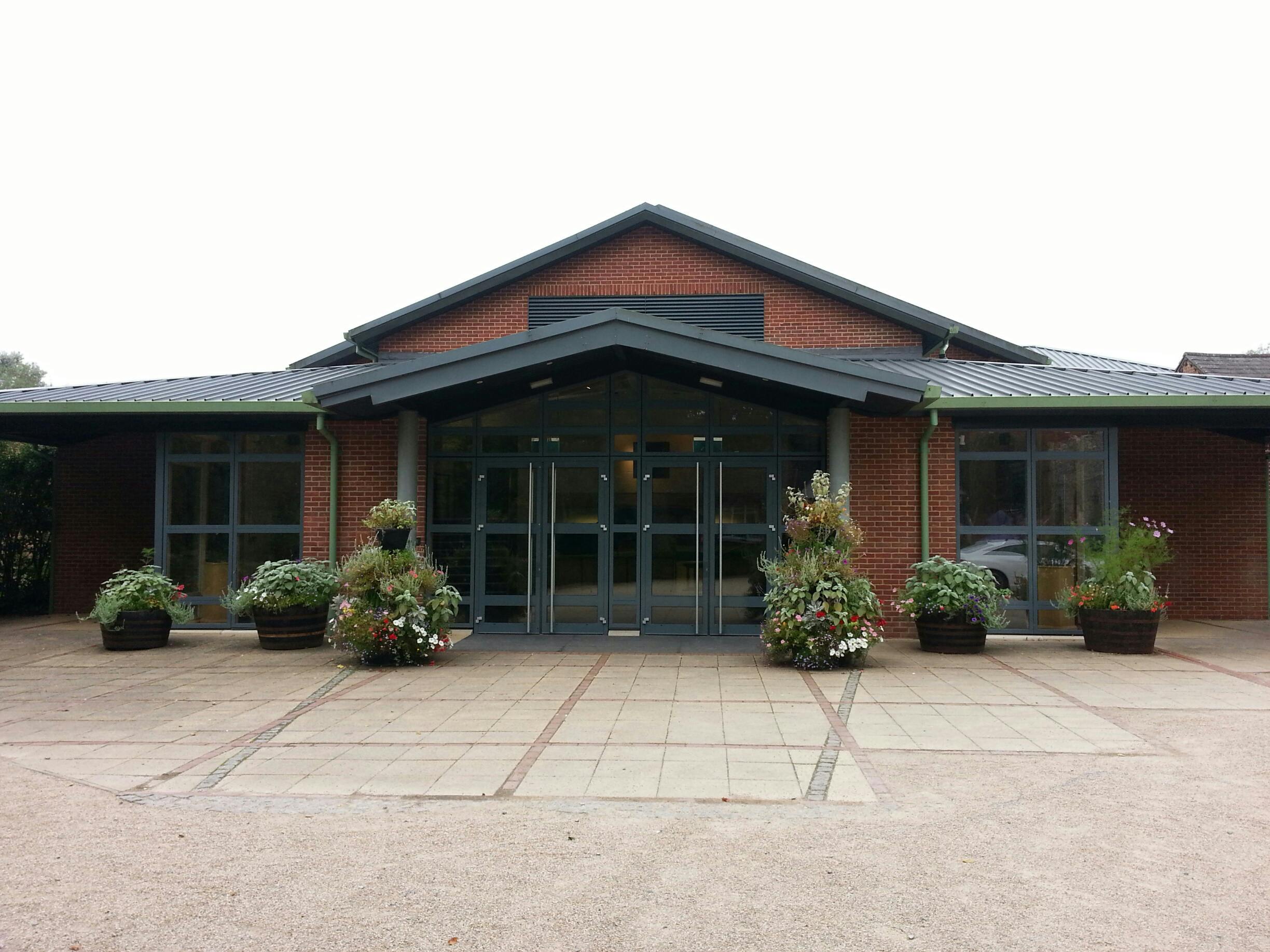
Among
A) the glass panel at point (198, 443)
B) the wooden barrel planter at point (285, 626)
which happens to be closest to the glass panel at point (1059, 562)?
the wooden barrel planter at point (285, 626)

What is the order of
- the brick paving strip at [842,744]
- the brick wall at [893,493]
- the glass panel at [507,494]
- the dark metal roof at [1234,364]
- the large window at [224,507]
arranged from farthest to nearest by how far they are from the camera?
the dark metal roof at [1234,364], the large window at [224,507], the glass panel at [507,494], the brick wall at [893,493], the brick paving strip at [842,744]

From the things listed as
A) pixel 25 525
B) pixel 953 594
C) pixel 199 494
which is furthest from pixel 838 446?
pixel 25 525

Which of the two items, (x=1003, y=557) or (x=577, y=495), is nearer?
(x=1003, y=557)

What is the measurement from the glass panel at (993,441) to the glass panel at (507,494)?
17.5 feet

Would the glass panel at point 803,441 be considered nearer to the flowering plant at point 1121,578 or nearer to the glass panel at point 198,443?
the flowering plant at point 1121,578

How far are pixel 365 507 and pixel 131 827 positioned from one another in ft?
24.6

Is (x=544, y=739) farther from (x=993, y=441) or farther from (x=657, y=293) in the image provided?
(x=657, y=293)

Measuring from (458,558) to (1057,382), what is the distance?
7.75 metres

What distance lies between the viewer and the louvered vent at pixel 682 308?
1441 centimetres

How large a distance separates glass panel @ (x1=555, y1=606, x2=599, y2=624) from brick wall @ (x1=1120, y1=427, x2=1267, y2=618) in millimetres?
7724

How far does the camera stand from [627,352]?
11.1 m

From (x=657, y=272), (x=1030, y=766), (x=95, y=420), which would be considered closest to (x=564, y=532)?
(x=657, y=272)

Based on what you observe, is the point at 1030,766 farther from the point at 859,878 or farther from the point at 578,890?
the point at 578,890

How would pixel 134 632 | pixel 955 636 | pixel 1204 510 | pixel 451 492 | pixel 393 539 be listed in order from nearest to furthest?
pixel 393 539, pixel 955 636, pixel 134 632, pixel 451 492, pixel 1204 510
